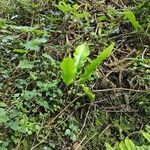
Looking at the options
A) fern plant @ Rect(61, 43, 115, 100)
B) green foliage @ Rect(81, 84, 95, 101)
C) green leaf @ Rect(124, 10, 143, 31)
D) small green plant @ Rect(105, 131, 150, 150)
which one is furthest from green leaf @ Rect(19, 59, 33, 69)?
green leaf @ Rect(124, 10, 143, 31)

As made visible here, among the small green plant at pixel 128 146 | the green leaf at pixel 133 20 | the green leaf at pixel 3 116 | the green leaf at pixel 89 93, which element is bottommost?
the small green plant at pixel 128 146

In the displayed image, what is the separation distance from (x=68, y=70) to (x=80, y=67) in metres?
0.19

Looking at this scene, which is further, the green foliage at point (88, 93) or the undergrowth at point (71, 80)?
the green foliage at point (88, 93)

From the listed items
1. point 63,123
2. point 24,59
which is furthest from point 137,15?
point 63,123

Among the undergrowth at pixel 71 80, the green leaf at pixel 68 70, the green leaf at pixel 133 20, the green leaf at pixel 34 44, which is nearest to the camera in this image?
the undergrowth at pixel 71 80

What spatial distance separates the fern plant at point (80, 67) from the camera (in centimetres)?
248

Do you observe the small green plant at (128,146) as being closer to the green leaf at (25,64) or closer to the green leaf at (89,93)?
the green leaf at (89,93)

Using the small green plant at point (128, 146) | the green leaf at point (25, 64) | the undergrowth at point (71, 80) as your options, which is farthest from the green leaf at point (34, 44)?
the small green plant at point (128, 146)

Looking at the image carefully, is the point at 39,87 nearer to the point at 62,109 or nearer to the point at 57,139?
the point at 62,109

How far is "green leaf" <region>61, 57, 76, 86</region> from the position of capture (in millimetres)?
2459

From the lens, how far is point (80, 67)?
2.65m

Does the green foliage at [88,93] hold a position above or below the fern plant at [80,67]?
below

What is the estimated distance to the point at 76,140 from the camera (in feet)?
7.79

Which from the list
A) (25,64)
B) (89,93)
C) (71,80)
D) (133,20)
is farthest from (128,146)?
(133,20)
